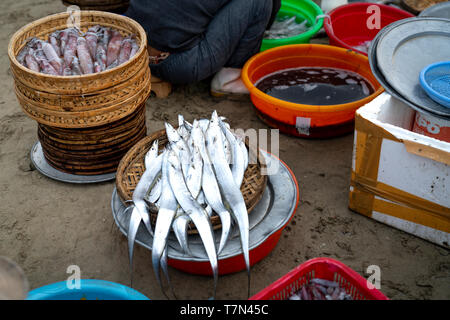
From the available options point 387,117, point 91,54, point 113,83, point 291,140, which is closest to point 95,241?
point 113,83

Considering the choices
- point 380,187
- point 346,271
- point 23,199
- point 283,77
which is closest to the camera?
point 346,271

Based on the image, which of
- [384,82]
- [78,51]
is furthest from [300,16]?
[78,51]

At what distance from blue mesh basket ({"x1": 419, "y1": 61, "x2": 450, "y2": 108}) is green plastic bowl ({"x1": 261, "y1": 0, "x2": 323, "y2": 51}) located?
167cm

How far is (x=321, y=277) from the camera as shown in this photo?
2.21 m

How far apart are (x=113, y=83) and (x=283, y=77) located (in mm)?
1848

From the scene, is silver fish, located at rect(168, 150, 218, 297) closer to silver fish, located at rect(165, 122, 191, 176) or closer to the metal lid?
silver fish, located at rect(165, 122, 191, 176)

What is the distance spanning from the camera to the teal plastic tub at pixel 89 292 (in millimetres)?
2014

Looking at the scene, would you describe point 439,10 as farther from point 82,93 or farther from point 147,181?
point 82,93

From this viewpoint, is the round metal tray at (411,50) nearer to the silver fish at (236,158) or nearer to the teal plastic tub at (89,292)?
the silver fish at (236,158)

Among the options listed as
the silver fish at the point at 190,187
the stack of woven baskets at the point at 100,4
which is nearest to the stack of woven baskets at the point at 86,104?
the silver fish at the point at 190,187

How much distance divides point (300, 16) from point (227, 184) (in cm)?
314

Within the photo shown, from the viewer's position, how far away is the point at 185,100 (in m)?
4.18

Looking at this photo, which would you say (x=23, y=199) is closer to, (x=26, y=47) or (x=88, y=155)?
(x=88, y=155)

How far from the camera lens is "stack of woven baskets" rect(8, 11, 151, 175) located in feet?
9.00
